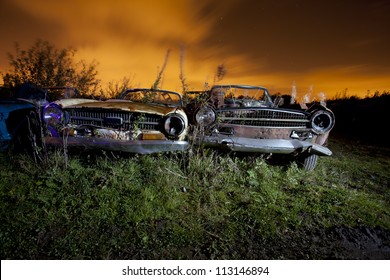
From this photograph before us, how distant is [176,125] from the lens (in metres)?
3.36

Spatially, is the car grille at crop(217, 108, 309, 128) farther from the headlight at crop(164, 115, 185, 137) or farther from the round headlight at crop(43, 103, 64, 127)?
the round headlight at crop(43, 103, 64, 127)

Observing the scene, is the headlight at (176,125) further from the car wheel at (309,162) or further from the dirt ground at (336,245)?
the car wheel at (309,162)

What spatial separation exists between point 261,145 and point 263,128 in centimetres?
39

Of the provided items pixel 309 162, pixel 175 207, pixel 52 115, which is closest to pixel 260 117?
pixel 309 162

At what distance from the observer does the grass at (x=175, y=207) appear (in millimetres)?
2031

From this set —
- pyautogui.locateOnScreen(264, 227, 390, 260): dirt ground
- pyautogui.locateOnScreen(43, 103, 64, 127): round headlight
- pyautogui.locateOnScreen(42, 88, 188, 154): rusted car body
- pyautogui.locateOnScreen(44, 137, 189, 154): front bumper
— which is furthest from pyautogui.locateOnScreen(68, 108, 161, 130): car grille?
pyautogui.locateOnScreen(264, 227, 390, 260): dirt ground

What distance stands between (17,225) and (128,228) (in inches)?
38.1

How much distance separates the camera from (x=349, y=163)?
5.06 meters

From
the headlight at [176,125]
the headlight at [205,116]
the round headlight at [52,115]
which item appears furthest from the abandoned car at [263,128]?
the round headlight at [52,115]

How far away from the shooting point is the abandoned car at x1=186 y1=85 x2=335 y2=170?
3.38 metres

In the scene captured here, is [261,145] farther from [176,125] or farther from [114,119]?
[114,119]
